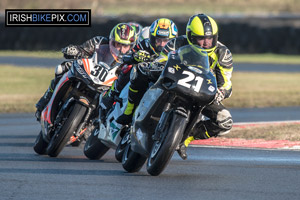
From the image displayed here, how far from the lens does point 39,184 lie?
6.86 m

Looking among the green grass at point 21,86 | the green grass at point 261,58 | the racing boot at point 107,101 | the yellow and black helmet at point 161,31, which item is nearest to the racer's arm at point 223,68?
the racing boot at point 107,101

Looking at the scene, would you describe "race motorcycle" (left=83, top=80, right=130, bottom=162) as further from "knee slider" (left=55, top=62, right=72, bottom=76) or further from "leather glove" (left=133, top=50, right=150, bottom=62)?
"knee slider" (left=55, top=62, right=72, bottom=76)

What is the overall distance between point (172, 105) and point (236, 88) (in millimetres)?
16122

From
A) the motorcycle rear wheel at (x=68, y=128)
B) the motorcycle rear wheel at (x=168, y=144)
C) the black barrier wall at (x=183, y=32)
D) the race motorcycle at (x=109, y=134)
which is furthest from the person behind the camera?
the black barrier wall at (x=183, y=32)

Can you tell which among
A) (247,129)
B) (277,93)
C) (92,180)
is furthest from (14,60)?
(92,180)

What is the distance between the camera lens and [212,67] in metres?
7.95

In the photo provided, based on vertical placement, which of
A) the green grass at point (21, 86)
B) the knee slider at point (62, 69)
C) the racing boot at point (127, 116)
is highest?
the racing boot at point (127, 116)

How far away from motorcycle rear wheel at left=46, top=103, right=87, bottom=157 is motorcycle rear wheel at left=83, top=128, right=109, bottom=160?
11.1 inches

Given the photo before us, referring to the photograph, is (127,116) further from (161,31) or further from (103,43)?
(103,43)

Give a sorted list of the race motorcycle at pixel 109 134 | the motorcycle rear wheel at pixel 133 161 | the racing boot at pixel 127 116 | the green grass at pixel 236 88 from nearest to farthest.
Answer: the motorcycle rear wheel at pixel 133 161 → the racing boot at pixel 127 116 → the race motorcycle at pixel 109 134 → the green grass at pixel 236 88

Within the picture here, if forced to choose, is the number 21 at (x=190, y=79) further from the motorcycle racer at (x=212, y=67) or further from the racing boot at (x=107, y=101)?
the racing boot at (x=107, y=101)

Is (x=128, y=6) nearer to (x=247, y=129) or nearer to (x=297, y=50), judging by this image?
(x=297, y=50)

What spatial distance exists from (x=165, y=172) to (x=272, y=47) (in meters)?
25.5

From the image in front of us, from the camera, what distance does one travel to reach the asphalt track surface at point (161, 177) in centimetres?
636
